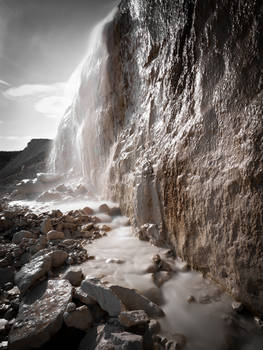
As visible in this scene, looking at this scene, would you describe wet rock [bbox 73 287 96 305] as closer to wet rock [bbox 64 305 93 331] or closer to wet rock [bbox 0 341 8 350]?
wet rock [bbox 64 305 93 331]

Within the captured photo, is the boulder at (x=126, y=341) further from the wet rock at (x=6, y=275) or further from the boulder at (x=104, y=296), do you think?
the wet rock at (x=6, y=275)

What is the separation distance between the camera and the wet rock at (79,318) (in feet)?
4.97

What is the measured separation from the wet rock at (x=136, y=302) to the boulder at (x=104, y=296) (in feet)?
0.38

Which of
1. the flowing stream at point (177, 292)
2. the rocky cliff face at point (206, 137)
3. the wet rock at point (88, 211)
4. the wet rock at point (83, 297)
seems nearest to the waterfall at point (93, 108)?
the flowing stream at point (177, 292)

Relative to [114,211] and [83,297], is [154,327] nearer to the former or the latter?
[83,297]

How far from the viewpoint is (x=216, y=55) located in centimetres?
193

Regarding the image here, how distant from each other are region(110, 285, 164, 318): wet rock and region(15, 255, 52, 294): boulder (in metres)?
0.88

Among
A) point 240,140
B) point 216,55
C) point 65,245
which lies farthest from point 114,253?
point 216,55

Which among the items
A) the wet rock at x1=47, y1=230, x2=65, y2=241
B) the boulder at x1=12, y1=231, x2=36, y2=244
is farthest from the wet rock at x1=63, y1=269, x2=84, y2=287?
the boulder at x1=12, y1=231, x2=36, y2=244

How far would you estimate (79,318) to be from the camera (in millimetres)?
1530

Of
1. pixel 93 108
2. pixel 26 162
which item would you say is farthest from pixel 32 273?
pixel 26 162

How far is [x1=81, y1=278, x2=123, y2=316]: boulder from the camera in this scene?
60.7 inches

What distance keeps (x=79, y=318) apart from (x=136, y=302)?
468 mm

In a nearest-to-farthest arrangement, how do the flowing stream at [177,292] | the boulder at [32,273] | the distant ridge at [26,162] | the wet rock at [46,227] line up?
the flowing stream at [177,292] → the boulder at [32,273] → the wet rock at [46,227] → the distant ridge at [26,162]
